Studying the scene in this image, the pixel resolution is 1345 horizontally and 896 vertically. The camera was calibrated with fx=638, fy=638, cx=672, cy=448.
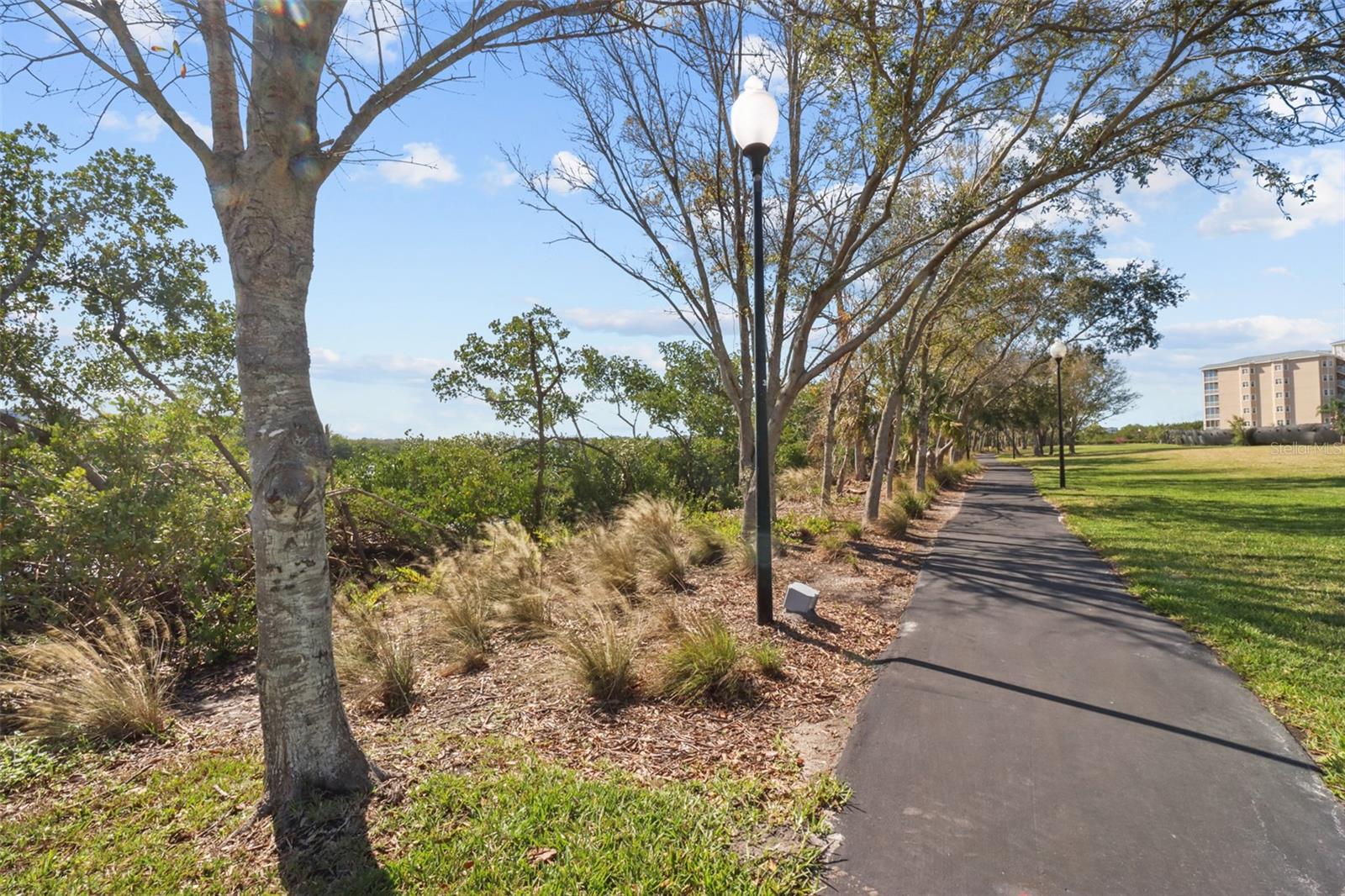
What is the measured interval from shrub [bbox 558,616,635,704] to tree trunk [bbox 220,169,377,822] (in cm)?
171

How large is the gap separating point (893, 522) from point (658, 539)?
5449mm

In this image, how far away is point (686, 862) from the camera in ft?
9.18

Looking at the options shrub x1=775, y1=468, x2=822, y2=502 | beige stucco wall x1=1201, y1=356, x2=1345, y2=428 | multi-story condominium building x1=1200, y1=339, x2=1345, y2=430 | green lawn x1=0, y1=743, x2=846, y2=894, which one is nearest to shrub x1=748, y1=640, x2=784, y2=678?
green lawn x1=0, y1=743, x2=846, y2=894

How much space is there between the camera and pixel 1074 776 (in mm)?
3506

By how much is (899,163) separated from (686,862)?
8250 millimetres

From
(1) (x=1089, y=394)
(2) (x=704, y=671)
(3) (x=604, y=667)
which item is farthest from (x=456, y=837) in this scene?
(1) (x=1089, y=394)

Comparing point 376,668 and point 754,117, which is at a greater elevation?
point 754,117

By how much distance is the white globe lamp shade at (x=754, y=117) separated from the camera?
229 inches

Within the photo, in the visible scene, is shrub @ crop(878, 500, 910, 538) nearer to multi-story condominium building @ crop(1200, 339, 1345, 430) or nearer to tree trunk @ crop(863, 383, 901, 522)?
tree trunk @ crop(863, 383, 901, 522)

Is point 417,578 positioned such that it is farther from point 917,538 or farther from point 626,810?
point 917,538

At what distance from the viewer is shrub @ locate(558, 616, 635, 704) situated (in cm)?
460

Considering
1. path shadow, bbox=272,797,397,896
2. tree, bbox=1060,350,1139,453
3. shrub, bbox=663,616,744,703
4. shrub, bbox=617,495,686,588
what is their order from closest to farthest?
path shadow, bbox=272,797,397,896, shrub, bbox=663,616,744,703, shrub, bbox=617,495,686,588, tree, bbox=1060,350,1139,453

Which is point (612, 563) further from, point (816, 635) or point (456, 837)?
point (456, 837)

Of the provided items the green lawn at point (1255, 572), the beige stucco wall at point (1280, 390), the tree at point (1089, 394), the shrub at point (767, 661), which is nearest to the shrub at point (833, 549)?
the green lawn at point (1255, 572)
